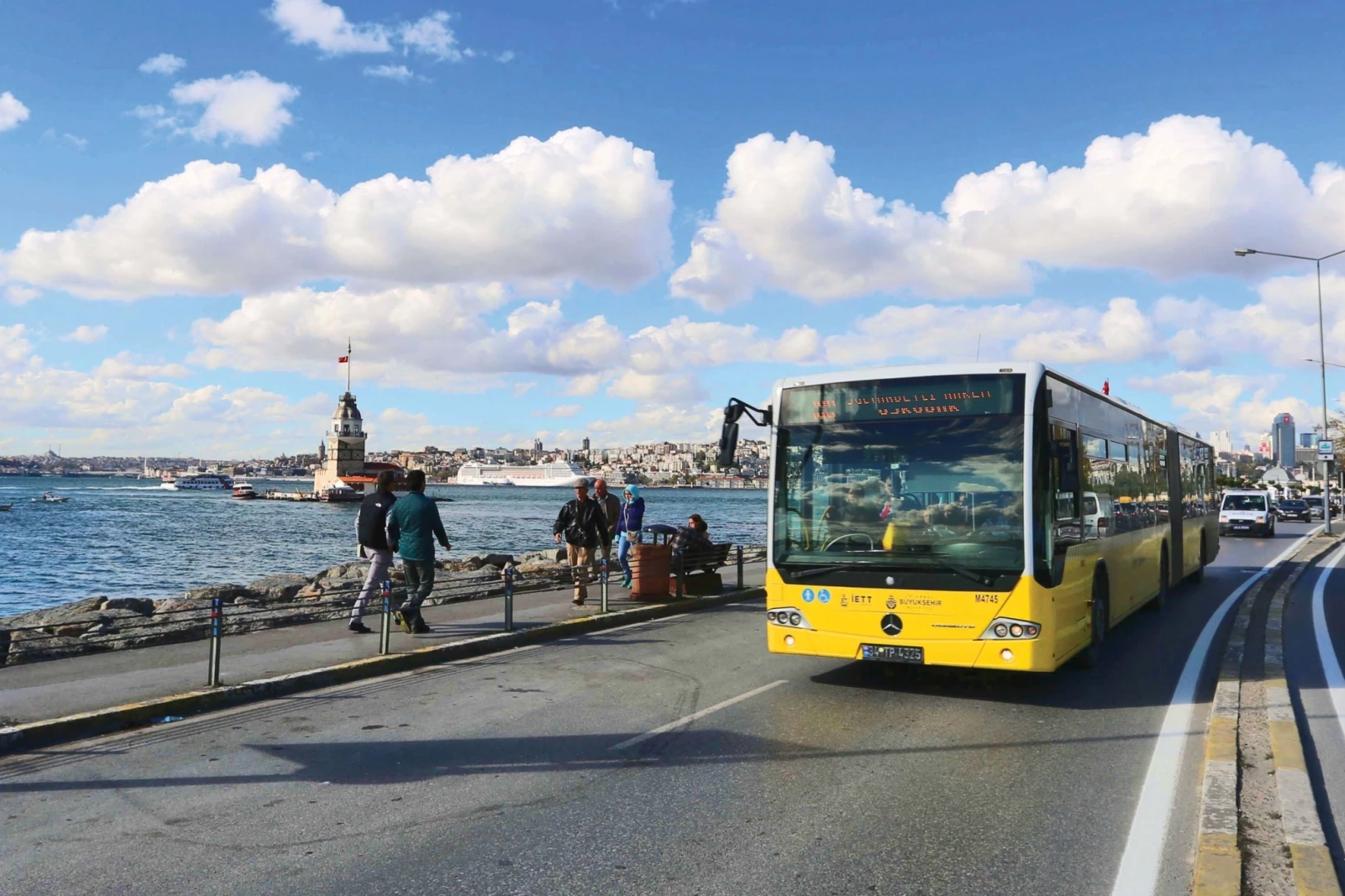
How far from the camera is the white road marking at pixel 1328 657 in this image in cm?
833

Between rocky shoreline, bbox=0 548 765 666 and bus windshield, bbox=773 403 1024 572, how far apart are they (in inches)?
198

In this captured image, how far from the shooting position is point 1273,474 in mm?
43000

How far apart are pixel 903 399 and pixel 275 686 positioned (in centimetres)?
608

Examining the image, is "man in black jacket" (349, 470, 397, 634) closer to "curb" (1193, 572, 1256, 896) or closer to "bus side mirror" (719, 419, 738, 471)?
"bus side mirror" (719, 419, 738, 471)

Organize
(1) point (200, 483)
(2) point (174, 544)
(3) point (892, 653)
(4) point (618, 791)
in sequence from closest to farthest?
1. (4) point (618, 791)
2. (3) point (892, 653)
3. (2) point (174, 544)
4. (1) point (200, 483)

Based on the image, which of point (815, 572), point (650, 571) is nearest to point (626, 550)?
point (650, 571)

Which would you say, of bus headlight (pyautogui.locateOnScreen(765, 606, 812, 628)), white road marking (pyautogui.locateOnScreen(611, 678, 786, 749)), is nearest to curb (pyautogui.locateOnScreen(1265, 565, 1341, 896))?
bus headlight (pyautogui.locateOnScreen(765, 606, 812, 628))

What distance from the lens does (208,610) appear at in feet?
54.4

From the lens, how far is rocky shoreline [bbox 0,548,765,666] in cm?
1048

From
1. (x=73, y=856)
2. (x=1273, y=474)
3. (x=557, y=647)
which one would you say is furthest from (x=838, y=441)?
(x=1273, y=474)

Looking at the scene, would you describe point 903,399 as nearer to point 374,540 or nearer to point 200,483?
point 374,540

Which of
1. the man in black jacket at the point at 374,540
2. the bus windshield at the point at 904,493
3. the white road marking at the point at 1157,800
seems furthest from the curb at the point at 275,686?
the white road marking at the point at 1157,800

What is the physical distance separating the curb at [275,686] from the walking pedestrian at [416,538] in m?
0.86

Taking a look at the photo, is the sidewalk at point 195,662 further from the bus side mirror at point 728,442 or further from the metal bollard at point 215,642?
the bus side mirror at point 728,442
